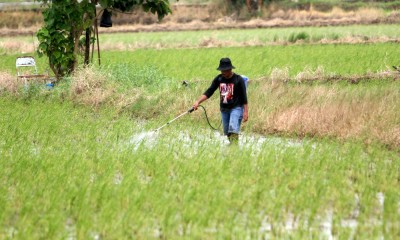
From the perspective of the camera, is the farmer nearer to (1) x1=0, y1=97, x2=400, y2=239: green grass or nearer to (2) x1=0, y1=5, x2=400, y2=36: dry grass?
(1) x1=0, y1=97, x2=400, y2=239: green grass

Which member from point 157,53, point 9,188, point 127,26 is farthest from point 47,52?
point 127,26

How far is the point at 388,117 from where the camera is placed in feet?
32.1

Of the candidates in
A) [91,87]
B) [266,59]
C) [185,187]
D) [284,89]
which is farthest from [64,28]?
[185,187]

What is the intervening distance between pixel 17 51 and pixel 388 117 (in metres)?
16.6

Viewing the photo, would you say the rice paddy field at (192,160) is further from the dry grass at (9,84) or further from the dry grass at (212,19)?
the dry grass at (212,19)

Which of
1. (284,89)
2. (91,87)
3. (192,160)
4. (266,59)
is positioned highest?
(192,160)

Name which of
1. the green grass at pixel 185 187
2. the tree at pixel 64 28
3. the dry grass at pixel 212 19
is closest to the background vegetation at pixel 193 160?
the green grass at pixel 185 187

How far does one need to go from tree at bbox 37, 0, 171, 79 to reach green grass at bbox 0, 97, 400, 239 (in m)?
5.47

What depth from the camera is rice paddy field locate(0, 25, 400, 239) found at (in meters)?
6.01

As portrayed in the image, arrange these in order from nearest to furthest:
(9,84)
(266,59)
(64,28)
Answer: (9,84) → (64,28) → (266,59)

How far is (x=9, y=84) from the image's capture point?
14969 millimetres

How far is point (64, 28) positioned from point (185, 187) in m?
9.06

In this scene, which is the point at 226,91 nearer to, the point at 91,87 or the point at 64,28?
the point at 91,87

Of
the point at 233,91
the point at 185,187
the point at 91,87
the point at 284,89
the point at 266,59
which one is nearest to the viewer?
the point at 185,187
